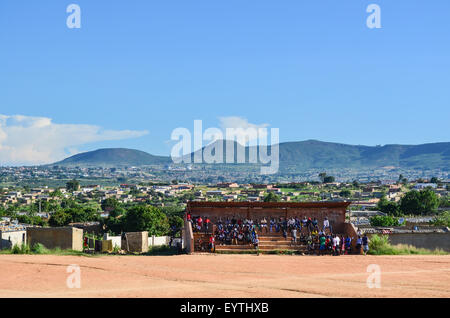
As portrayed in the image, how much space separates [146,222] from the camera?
6106cm

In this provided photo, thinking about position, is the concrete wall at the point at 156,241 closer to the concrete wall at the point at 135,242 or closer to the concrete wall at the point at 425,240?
the concrete wall at the point at 135,242

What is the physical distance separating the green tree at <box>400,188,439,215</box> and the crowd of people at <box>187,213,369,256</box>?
59087mm

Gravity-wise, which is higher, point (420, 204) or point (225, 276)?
point (225, 276)

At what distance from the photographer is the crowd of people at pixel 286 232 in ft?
96.3

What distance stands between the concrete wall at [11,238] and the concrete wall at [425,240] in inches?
809

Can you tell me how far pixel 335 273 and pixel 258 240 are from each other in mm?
8673

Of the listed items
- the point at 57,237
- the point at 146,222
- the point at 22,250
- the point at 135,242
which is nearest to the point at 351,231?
the point at 135,242

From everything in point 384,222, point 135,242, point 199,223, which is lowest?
point 384,222

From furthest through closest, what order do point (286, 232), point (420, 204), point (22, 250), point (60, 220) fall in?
point (420, 204), point (60, 220), point (286, 232), point (22, 250)

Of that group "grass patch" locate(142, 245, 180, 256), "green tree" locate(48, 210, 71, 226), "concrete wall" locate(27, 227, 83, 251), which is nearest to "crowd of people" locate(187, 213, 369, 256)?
"grass patch" locate(142, 245, 180, 256)

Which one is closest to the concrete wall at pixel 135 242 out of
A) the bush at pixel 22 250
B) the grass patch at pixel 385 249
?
the bush at pixel 22 250

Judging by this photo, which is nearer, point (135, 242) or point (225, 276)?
point (225, 276)

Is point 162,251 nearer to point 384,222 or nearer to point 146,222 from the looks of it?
point 146,222

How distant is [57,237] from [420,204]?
67717mm
